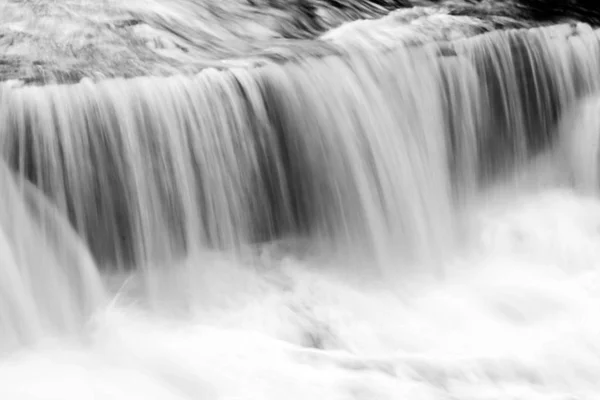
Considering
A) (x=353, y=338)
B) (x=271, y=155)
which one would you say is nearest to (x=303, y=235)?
(x=271, y=155)

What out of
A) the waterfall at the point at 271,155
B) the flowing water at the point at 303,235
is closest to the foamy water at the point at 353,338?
the flowing water at the point at 303,235

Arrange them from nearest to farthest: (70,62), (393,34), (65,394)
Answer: (65,394)
(70,62)
(393,34)

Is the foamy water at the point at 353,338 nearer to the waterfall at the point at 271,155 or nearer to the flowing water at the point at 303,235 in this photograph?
the flowing water at the point at 303,235

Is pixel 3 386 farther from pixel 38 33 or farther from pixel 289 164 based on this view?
pixel 38 33

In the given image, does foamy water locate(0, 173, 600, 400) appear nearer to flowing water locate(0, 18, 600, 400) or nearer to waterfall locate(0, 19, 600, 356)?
flowing water locate(0, 18, 600, 400)

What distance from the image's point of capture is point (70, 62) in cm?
542

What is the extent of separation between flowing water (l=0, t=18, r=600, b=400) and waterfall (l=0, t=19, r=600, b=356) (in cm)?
1

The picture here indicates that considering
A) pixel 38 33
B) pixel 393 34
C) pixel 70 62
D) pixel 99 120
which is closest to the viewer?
pixel 99 120

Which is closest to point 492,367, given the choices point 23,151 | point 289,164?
point 289,164

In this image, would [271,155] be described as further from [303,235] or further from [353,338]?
[353,338]

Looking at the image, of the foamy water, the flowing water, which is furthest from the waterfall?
the foamy water

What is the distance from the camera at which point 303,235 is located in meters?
5.44

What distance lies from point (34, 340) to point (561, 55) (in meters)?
3.88

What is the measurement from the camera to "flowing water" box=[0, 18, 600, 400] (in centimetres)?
456
